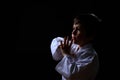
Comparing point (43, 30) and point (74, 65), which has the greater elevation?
point (43, 30)

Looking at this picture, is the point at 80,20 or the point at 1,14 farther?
the point at 1,14

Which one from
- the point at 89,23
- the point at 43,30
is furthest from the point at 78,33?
the point at 43,30

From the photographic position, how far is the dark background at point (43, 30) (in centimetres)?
190

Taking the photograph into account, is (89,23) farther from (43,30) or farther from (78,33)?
(43,30)

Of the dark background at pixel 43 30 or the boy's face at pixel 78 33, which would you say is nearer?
the boy's face at pixel 78 33

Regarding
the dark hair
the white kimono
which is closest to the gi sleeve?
the white kimono

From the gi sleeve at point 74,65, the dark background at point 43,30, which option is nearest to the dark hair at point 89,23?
the gi sleeve at point 74,65

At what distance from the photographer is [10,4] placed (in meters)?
1.86

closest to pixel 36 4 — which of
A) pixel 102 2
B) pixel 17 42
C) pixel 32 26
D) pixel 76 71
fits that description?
pixel 32 26

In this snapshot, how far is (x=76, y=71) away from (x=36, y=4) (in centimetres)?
77

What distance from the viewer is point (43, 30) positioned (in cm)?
193

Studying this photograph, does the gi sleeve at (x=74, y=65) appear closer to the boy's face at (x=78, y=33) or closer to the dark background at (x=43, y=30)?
the boy's face at (x=78, y=33)

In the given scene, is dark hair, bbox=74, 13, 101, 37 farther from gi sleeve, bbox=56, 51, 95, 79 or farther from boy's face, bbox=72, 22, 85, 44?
gi sleeve, bbox=56, 51, 95, 79

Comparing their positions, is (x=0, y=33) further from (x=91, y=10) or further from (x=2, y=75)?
(x=91, y=10)
